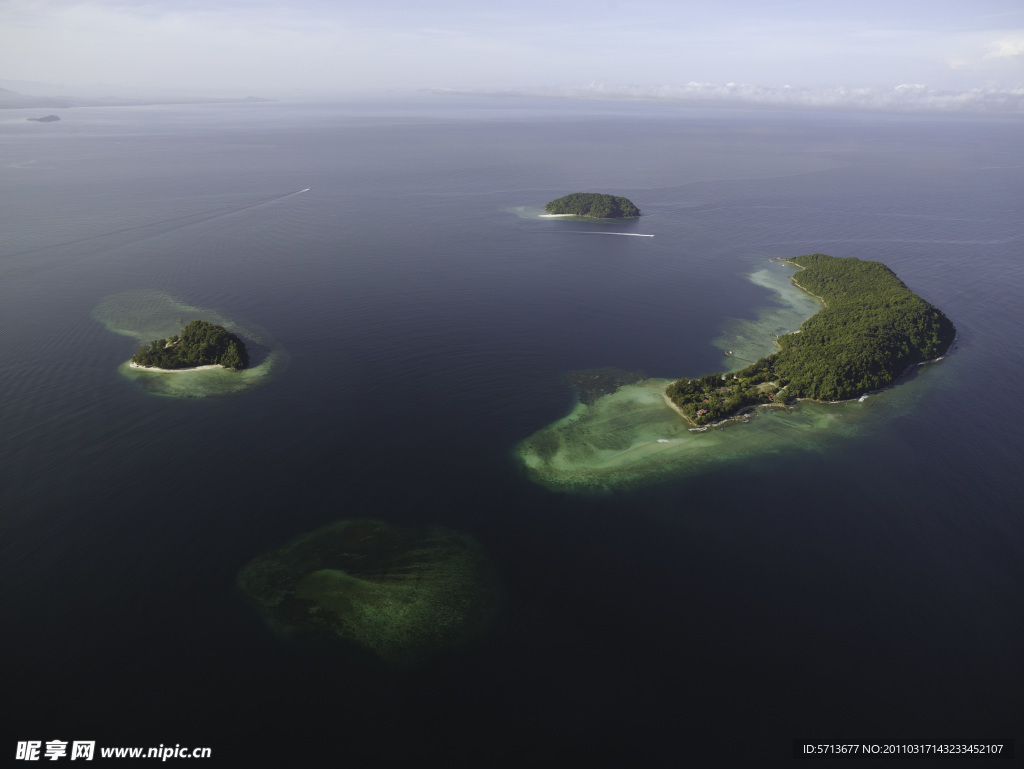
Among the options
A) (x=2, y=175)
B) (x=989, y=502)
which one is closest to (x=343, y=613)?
(x=989, y=502)

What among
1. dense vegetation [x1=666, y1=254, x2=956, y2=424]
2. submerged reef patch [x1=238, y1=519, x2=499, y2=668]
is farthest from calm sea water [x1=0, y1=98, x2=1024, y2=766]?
dense vegetation [x1=666, y1=254, x2=956, y2=424]

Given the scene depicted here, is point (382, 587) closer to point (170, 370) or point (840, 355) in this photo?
point (170, 370)

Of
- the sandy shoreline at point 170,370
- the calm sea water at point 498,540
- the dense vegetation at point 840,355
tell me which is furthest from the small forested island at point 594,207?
the sandy shoreline at point 170,370

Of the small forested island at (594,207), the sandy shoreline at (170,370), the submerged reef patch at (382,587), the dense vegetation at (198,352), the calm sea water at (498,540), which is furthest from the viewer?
the small forested island at (594,207)

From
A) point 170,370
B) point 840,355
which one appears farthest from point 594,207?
point 170,370

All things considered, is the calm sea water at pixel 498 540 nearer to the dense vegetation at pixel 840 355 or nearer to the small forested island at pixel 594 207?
the dense vegetation at pixel 840 355

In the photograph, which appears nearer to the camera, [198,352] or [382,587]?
[382,587]
